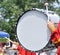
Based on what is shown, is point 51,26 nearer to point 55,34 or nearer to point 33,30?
point 55,34

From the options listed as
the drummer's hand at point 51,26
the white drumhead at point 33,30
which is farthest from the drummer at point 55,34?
the white drumhead at point 33,30

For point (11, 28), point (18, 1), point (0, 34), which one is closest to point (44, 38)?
point (0, 34)

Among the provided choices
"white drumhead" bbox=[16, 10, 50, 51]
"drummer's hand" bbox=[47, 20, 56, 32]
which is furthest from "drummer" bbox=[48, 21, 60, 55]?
"white drumhead" bbox=[16, 10, 50, 51]

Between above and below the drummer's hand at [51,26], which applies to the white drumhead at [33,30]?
below

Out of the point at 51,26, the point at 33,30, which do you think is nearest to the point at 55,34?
the point at 51,26

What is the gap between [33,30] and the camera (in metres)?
4.55

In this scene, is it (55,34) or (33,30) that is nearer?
(55,34)

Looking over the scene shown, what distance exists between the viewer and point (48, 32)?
425 cm

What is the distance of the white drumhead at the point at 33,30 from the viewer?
4.43 m

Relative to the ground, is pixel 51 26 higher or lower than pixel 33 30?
higher

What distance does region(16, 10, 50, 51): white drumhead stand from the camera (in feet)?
14.5

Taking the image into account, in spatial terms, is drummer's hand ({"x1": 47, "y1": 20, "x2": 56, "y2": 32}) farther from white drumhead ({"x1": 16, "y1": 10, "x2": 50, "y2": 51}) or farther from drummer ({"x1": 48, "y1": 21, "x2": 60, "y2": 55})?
white drumhead ({"x1": 16, "y1": 10, "x2": 50, "y2": 51})

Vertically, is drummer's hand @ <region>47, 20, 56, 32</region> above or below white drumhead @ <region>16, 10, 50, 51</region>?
above

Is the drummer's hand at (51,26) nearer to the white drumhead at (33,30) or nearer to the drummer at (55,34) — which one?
the drummer at (55,34)
